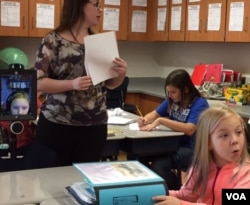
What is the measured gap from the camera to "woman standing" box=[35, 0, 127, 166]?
193 cm

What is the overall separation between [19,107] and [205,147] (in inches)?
28.1

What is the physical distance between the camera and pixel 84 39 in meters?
1.91

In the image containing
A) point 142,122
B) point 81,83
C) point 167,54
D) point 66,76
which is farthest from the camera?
point 167,54

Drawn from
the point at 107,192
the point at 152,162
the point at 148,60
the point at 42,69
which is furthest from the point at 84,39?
the point at 148,60

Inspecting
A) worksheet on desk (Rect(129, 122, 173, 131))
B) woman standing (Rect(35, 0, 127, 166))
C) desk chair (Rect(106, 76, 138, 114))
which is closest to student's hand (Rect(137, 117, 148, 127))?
worksheet on desk (Rect(129, 122, 173, 131))

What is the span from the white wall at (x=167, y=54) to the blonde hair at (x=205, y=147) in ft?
9.37

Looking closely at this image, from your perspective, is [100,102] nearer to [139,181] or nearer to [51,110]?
[51,110]

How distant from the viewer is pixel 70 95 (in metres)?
1.95

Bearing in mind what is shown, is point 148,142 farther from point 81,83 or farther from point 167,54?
point 167,54

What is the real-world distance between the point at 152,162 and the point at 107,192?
1755 mm

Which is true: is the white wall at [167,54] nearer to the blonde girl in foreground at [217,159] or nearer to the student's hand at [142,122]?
the student's hand at [142,122]

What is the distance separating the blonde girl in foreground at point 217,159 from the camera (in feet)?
4.99

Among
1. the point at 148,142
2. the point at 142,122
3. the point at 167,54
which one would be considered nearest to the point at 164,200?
the point at 148,142

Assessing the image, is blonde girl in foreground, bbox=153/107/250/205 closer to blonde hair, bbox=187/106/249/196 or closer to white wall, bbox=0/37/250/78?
blonde hair, bbox=187/106/249/196
